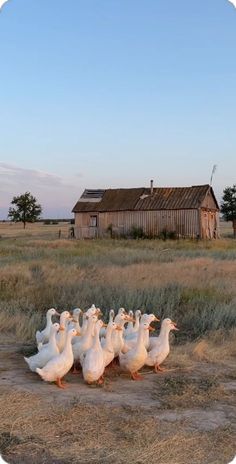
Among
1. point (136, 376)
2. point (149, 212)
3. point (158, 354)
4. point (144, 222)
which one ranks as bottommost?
point (136, 376)

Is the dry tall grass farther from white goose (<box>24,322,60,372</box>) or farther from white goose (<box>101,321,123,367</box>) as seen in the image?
white goose (<box>101,321,123,367</box>)

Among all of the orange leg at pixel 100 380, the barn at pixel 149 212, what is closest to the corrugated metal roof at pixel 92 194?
the barn at pixel 149 212

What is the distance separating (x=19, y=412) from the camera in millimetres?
5223

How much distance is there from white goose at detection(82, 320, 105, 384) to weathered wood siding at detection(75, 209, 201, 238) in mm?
31605

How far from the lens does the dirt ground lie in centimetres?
449

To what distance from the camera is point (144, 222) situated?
38969 mm

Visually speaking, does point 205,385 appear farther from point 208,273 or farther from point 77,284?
point 208,273

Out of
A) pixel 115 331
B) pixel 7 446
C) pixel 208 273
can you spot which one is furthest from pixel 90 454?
pixel 208 273

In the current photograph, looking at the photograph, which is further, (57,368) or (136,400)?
(57,368)

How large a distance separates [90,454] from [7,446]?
70cm

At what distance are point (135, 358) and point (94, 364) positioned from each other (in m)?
0.62

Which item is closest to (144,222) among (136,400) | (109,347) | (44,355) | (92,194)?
(92,194)

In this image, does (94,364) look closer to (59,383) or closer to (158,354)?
(59,383)

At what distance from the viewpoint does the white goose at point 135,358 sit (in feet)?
21.6
